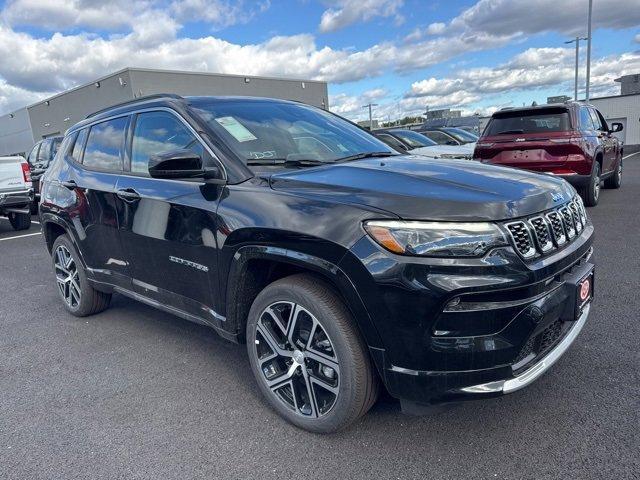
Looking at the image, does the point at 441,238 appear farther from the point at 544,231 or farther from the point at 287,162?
the point at 287,162

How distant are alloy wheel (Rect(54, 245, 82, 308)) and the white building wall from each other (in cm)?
4239

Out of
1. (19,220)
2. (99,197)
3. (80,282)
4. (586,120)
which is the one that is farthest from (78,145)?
(586,120)

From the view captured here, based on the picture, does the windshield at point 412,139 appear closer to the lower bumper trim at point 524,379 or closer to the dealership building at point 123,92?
the lower bumper trim at point 524,379

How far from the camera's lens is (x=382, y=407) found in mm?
2838

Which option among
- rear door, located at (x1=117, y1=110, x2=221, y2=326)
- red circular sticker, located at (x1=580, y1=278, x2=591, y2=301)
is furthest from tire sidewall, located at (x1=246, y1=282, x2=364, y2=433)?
red circular sticker, located at (x1=580, y1=278, x2=591, y2=301)

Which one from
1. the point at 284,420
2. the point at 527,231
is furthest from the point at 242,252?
the point at 527,231

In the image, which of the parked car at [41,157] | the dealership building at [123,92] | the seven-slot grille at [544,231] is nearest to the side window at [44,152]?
the parked car at [41,157]

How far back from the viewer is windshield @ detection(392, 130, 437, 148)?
11.3m

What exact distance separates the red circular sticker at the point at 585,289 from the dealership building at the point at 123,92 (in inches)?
939

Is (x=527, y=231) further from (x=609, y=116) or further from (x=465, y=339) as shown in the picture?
(x=609, y=116)

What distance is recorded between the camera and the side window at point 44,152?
13812 mm

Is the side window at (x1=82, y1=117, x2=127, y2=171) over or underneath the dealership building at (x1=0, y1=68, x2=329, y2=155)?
underneath

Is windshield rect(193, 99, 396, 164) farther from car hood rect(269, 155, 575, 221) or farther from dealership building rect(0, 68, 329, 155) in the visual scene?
dealership building rect(0, 68, 329, 155)

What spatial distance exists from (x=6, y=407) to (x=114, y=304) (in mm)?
1893
